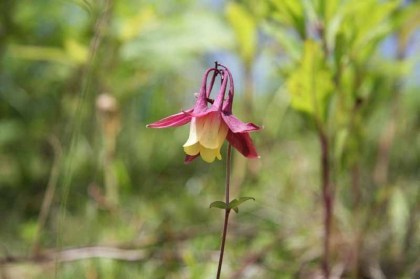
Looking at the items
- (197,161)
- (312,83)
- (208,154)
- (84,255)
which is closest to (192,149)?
(208,154)

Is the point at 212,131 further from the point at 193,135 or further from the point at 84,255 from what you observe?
the point at 84,255

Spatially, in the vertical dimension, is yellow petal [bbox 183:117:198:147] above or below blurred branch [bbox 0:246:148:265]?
above

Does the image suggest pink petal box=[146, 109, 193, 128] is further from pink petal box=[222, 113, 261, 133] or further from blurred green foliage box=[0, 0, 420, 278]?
blurred green foliage box=[0, 0, 420, 278]

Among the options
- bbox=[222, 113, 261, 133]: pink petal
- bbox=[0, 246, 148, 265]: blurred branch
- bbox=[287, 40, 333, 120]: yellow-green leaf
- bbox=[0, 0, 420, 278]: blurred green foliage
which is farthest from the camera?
bbox=[0, 246, 148, 265]: blurred branch

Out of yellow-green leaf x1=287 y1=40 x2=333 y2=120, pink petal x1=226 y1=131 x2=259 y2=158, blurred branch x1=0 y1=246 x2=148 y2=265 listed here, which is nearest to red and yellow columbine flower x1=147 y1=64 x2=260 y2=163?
pink petal x1=226 y1=131 x2=259 y2=158

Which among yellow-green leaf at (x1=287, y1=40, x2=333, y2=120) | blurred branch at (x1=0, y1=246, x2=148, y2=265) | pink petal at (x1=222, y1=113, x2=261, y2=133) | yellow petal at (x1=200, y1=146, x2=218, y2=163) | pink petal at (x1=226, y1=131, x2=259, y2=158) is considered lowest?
blurred branch at (x1=0, y1=246, x2=148, y2=265)

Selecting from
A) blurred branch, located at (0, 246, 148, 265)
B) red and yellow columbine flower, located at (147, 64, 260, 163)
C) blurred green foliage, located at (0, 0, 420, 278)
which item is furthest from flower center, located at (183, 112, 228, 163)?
blurred branch, located at (0, 246, 148, 265)

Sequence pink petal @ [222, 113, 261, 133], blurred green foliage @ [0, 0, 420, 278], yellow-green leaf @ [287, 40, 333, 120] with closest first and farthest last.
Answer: pink petal @ [222, 113, 261, 133] → yellow-green leaf @ [287, 40, 333, 120] → blurred green foliage @ [0, 0, 420, 278]

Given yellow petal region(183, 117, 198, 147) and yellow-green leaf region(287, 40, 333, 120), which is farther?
yellow-green leaf region(287, 40, 333, 120)
